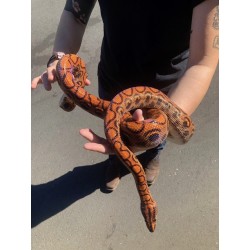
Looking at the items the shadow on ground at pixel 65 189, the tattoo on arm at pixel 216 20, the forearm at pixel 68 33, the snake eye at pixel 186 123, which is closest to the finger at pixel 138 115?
the snake eye at pixel 186 123

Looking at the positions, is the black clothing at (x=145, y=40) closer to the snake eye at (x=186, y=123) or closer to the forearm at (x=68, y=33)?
the forearm at (x=68, y=33)

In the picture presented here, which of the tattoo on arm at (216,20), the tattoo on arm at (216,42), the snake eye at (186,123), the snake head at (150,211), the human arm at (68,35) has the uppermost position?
the tattoo on arm at (216,20)

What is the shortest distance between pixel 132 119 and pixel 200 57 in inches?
25.1

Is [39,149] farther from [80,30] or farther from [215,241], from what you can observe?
[215,241]

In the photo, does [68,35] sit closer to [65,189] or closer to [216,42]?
[216,42]

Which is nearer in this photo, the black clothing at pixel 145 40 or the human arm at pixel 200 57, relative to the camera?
the human arm at pixel 200 57

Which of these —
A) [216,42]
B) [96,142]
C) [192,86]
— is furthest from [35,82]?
[216,42]

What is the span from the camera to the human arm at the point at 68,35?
2.61 m

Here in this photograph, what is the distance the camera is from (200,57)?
2.18 metres

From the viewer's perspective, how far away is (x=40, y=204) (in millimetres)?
3980

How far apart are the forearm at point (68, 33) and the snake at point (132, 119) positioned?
0.17m

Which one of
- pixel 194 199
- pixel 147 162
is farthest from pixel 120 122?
pixel 194 199

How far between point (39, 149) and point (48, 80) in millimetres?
1987

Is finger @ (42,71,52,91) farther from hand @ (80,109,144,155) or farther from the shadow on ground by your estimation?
Result: the shadow on ground
